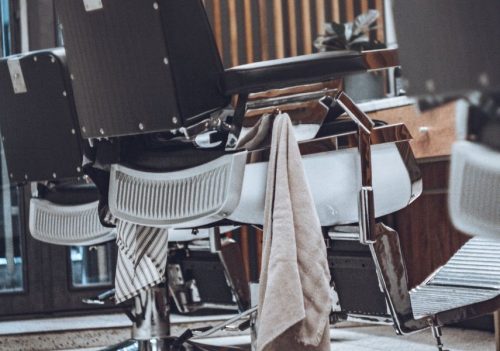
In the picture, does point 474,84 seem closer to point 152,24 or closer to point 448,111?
point 152,24

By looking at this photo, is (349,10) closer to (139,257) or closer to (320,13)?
(320,13)

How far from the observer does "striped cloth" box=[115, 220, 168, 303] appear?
2.24 metres

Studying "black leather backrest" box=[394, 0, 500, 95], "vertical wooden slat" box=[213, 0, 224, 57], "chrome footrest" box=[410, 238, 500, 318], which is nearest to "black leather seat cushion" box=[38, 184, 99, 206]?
"chrome footrest" box=[410, 238, 500, 318]

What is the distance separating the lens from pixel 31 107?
2701 millimetres

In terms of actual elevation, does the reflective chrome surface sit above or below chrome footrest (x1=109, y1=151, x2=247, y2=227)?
below

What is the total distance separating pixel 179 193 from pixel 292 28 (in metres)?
2.90

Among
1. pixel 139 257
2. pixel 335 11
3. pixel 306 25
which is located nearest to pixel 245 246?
pixel 306 25

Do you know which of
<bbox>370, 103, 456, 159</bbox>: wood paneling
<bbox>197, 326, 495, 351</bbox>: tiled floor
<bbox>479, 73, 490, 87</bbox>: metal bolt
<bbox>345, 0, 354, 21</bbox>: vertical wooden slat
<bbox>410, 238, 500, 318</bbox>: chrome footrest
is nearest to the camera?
<bbox>479, 73, 490, 87</bbox>: metal bolt

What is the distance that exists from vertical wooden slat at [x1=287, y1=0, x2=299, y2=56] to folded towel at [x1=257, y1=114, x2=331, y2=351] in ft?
9.54

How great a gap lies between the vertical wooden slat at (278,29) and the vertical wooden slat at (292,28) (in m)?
0.04

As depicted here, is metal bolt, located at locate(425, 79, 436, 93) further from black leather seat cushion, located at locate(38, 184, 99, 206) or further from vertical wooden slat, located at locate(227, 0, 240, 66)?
vertical wooden slat, located at locate(227, 0, 240, 66)

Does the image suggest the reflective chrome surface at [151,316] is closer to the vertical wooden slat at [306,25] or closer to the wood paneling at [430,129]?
the wood paneling at [430,129]

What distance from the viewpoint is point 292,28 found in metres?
4.88

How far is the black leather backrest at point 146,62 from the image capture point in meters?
1.99
